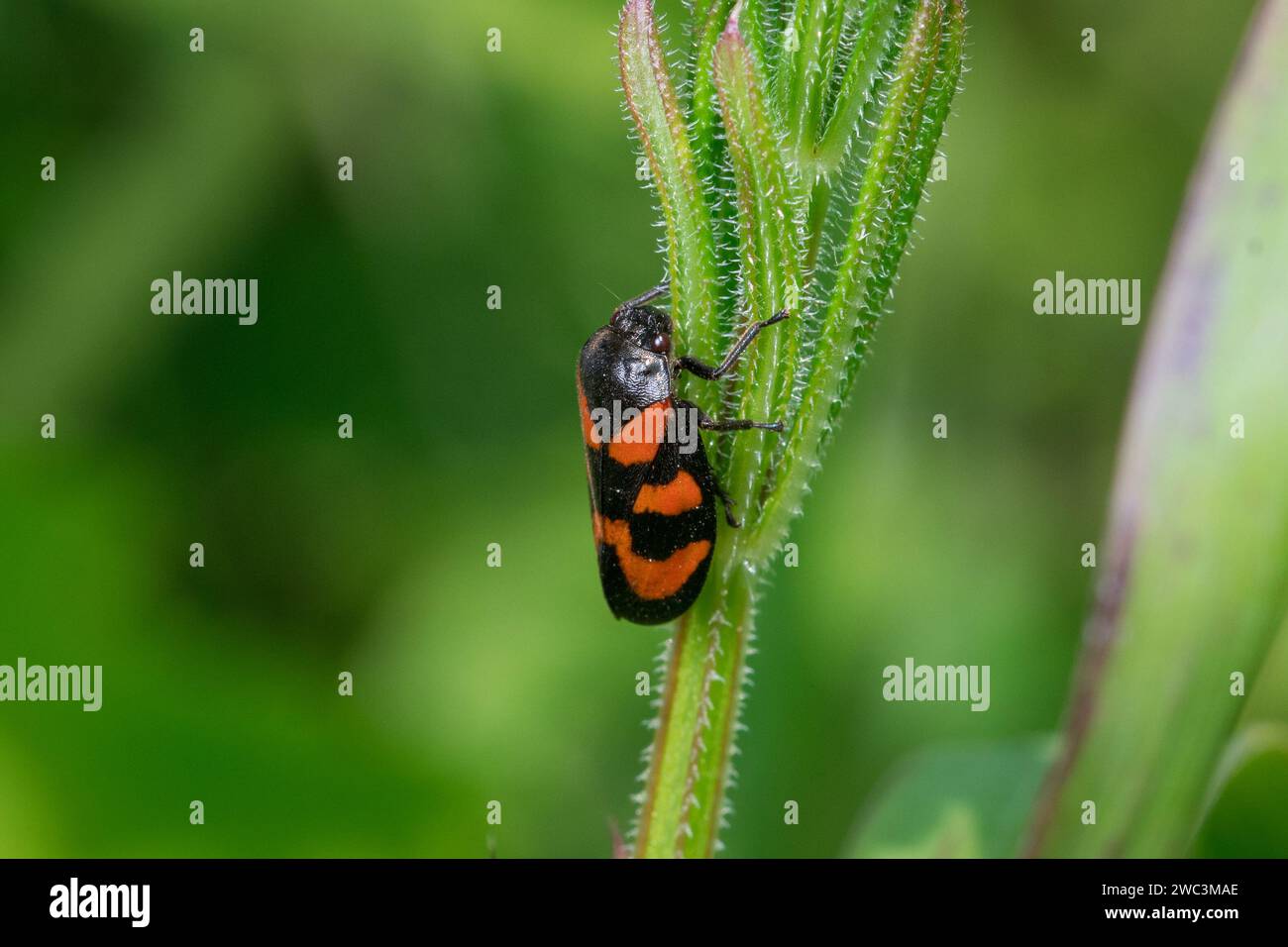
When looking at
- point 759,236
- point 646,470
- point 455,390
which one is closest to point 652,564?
point 646,470

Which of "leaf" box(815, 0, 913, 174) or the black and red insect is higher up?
"leaf" box(815, 0, 913, 174)

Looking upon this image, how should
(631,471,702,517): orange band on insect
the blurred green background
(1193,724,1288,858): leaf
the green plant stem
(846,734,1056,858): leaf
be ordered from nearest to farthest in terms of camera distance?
the green plant stem, (631,471,702,517): orange band on insect, (1193,724,1288,858): leaf, (846,734,1056,858): leaf, the blurred green background

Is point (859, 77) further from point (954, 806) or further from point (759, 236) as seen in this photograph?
point (954, 806)

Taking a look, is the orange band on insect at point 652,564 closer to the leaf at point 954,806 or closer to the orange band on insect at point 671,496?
the orange band on insect at point 671,496

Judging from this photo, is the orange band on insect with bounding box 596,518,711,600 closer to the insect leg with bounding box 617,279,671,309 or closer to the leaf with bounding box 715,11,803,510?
the leaf with bounding box 715,11,803,510

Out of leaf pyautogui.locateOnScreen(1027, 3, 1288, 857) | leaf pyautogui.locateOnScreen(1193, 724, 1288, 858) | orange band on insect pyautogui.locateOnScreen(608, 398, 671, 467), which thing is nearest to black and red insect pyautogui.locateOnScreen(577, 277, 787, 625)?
orange band on insect pyautogui.locateOnScreen(608, 398, 671, 467)
